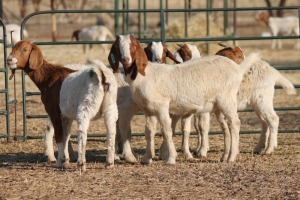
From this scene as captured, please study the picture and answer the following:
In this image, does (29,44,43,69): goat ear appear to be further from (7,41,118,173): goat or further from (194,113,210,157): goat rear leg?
(194,113,210,157): goat rear leg

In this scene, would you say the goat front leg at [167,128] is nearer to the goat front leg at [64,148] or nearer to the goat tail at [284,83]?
the goat front leg at [64,148]

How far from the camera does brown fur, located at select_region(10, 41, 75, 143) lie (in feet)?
31.6

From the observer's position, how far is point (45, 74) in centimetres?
991

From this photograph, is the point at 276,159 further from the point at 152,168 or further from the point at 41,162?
the point at 41,162

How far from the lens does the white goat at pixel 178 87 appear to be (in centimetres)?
956

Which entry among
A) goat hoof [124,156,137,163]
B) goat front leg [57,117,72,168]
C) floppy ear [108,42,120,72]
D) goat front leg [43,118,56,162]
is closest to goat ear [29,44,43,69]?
goat front leg [57,117,72,168]

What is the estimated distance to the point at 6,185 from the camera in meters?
8.73

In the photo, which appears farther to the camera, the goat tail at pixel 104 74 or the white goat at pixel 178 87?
the white goat at pixel 178 87

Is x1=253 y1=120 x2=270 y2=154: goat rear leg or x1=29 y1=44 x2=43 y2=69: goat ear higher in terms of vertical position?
x1=29 y1=44 x2=43 y2=69: goat ear

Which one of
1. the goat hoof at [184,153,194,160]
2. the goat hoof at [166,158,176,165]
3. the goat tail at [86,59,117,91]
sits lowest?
the goat hoof at [184,153,194,160]

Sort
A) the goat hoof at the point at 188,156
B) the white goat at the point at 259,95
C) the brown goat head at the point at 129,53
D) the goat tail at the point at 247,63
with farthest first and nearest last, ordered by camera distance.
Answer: the white goat at the point at 259,95
the goat hoof at the point at 188,156
the goat tail at the point at 247,63
the brown goat head at the point at 129,53

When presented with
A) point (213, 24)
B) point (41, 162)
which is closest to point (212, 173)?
point (41, 162)

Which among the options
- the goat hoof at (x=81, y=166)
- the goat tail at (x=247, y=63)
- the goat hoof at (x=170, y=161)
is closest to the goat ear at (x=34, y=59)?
the goat hoof at (x=81, y=166)

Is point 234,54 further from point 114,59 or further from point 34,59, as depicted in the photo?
point 34,59
